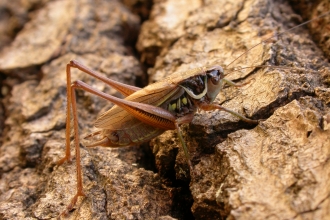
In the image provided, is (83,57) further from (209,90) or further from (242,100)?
(242,100)

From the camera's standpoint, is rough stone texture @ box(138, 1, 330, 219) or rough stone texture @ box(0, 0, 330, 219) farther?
rough stone texture @ box(0, 0, 330, 219)

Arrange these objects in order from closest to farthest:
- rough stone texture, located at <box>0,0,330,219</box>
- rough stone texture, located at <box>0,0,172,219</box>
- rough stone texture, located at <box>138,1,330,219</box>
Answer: rough stone texture, located at <box>138,1,330,219</box>, rough stone texture, located at <box>0,0,330,219</box>, rough stone texture, located at <box>0,0,172,219</box>

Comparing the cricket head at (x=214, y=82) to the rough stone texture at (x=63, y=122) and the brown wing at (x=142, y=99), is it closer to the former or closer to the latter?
the brown wing at (x=142, y=99)

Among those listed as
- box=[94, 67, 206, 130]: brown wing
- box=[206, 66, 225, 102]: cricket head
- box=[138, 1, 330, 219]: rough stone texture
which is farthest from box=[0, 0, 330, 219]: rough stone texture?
box=[94, 67, 206, 130]: brown wing

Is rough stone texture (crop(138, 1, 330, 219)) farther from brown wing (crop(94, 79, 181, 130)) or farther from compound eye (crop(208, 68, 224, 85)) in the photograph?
brown wing (crop(94, 79, 181, 130))

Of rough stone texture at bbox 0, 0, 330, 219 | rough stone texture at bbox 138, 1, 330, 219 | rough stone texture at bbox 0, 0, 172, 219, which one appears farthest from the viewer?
rough stone texture at bbox 0, 0, 172, 219

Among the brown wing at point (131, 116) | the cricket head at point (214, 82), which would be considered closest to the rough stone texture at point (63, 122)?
the brown wing at point (131, 116)

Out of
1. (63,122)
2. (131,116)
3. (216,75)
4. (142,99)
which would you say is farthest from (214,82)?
(63,122)

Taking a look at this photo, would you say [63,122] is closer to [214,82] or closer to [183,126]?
[183,126]

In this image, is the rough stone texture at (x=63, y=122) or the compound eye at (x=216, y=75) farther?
the compound eye at (x=216, y=75)
